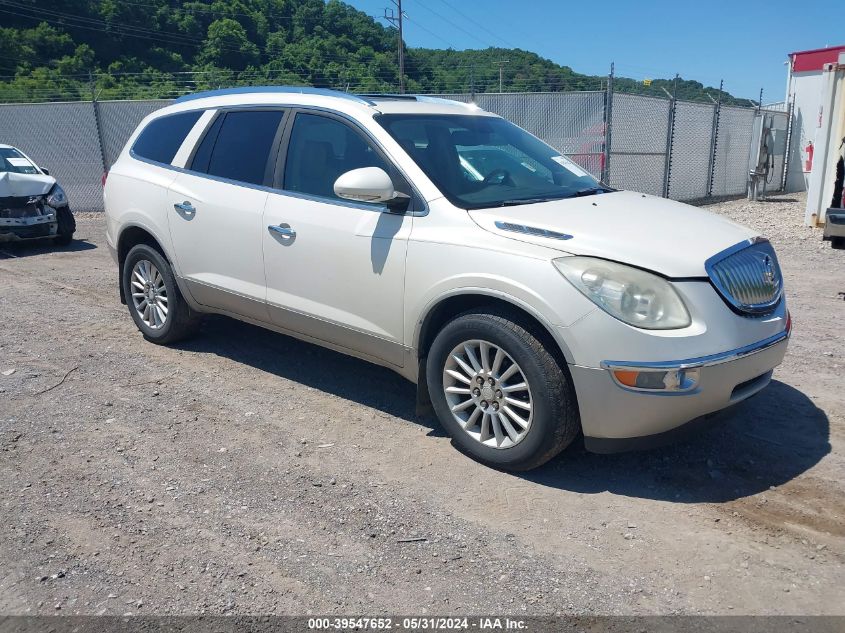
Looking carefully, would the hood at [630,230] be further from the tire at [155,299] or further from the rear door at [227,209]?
the tire at [155,299]

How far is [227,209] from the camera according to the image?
5000 millimetres

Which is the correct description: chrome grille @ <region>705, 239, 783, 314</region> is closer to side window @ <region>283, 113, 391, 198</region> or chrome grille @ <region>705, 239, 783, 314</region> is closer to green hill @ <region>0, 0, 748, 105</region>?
side window @ <region>283, 113, 391, 198</region>

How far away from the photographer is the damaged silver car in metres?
10.5

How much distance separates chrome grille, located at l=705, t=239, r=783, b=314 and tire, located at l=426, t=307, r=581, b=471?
2.86 feet

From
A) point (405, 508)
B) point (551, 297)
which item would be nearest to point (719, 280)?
point (551, 297)

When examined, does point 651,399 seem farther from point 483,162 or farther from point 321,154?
point 321,154

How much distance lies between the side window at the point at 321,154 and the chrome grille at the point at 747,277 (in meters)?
1.96

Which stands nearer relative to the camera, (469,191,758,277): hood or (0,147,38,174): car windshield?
(469,191,758,277): hood

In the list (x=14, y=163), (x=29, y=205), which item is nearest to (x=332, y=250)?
(x=29, y=205)

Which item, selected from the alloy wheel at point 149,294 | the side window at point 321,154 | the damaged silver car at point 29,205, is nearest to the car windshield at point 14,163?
the damaged silver car at point 29,205

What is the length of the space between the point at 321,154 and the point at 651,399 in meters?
2.54

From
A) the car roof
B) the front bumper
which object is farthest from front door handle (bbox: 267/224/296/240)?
the front bumper

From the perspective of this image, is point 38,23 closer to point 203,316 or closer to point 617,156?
point 617,156

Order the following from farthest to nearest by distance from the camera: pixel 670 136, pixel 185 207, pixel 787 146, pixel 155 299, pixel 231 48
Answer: pixel 231 48 → pixel 787 146 → pixel 670 136 → pixel 155 299 → pixel 185 207
